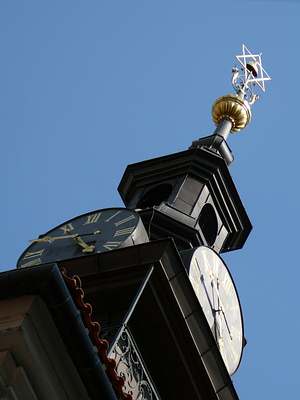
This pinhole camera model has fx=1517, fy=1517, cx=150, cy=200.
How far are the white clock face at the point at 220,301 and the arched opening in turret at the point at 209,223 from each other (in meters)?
3.93

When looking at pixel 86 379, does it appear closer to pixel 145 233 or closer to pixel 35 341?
pixel 35 341

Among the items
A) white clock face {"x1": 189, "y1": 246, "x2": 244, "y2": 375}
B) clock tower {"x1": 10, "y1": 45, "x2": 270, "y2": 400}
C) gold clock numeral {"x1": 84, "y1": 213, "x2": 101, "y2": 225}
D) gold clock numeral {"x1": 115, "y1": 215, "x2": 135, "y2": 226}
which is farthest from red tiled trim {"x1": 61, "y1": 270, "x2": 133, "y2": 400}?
gold clock numeral {"x1": 84, "y1": 213, "x2": 101, "y2": 225}

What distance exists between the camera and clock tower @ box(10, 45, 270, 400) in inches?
527

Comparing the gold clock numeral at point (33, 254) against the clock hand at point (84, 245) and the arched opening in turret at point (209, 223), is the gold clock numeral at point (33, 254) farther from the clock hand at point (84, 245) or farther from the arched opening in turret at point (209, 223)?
the arched opening in turret at point (209, 223)

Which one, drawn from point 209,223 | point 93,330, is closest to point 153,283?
point 93,330

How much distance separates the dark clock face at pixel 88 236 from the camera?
2366 cm

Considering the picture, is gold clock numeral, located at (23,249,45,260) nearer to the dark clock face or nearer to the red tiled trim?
the dark clock face

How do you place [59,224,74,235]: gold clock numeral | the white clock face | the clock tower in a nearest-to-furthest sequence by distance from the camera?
the clock tower, the white clock face, [59,224,74,235]: gold clock numeral

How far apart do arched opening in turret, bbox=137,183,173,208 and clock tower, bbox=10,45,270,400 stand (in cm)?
3

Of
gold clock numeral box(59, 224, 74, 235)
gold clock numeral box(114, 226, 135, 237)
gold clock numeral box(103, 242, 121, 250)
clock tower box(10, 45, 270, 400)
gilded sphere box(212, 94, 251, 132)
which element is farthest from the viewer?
gilded sphere box(212, 94, 251, 132)

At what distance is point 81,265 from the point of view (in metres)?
20.5

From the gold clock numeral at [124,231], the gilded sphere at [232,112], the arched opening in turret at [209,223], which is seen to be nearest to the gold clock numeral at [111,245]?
the gold clock numeral at [124,231]

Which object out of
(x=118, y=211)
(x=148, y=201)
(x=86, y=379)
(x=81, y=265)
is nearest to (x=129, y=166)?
(x=148, y=201)

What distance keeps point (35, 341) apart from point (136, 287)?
23.5ft
